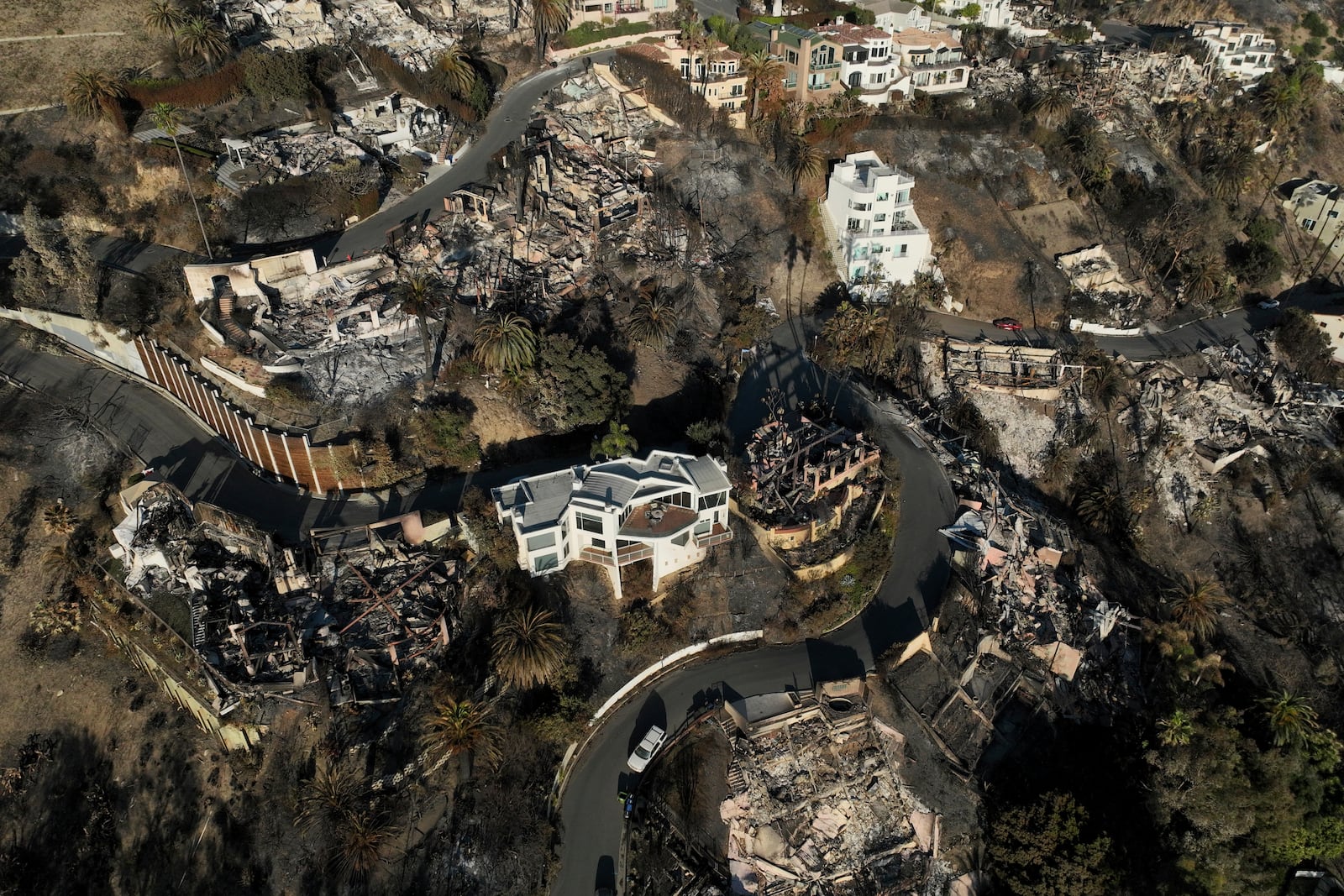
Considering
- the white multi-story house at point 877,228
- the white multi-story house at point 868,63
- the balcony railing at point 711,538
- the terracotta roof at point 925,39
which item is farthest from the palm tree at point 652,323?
the terracotta roof at point 925,39

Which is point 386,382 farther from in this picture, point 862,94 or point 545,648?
point 862,94

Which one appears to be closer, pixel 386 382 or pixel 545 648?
pixel 545 648

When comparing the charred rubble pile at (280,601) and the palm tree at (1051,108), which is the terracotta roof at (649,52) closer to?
the palm tree at (1051,108)

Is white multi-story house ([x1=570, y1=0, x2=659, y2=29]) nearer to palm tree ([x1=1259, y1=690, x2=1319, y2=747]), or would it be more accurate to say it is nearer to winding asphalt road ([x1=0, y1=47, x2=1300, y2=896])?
winding asphalt road ([x1=0, y1=47, x2=1300, y2=896])

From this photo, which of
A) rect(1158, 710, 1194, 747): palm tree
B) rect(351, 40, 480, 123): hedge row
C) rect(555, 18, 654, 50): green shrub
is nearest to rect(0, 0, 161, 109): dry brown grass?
rect(351, 40, 480, 123): hedge row

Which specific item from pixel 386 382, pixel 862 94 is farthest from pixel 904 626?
pixel 862 94

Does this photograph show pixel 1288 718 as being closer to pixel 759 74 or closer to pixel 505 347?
pixel 505 347

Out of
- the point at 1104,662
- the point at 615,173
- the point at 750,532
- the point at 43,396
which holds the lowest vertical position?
the point at 1104,662
